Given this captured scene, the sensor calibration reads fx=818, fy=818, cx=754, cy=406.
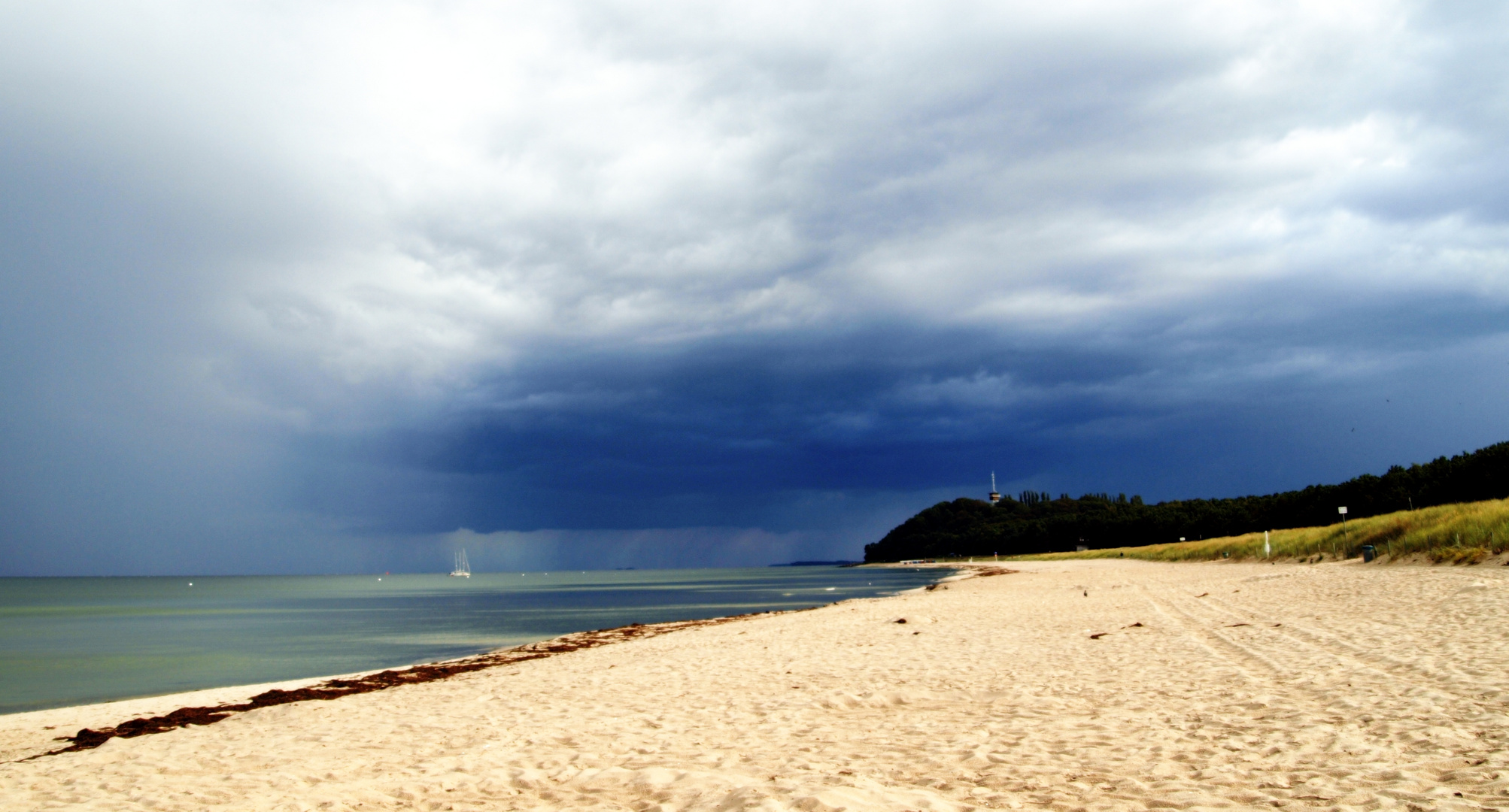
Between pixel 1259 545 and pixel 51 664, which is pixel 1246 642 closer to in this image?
pixel 51 664

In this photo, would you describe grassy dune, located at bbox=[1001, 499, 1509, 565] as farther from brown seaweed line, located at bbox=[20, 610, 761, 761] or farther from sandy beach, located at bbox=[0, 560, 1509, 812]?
brown seaweed line, located at bbox=[20, 610, 761, 761]

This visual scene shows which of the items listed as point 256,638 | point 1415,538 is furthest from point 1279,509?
point 256,638

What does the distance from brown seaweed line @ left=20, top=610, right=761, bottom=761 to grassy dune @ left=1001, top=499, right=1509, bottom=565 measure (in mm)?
27975

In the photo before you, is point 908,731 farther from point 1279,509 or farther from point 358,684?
point 1279,509

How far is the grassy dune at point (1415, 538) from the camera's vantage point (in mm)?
29516

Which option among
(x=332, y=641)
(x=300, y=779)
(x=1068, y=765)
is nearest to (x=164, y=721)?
(x=300, y=779)

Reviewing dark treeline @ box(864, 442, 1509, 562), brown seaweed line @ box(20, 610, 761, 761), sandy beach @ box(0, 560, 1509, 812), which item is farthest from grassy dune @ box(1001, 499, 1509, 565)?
brown seaweed line @ box(20, 610, 761, 761)

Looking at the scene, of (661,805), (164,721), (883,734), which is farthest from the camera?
(164,721)

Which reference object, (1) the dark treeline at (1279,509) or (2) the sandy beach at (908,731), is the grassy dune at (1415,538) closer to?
(2) the sandy beach at (908,731)

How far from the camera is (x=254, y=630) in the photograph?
46188 mm

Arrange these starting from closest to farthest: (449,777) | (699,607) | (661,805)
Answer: (661,805), (449,777), (699,607)

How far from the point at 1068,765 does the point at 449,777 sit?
6510 millimetres

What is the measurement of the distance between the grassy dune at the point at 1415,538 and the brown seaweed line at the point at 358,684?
28.0 m

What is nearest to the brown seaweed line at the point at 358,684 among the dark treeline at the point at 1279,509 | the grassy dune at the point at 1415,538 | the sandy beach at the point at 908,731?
the sandy beach at the point at 908,731
